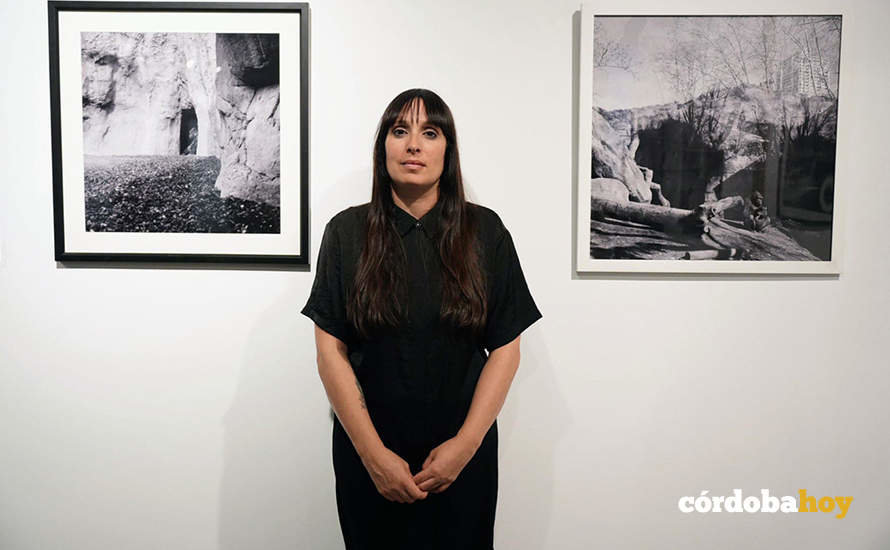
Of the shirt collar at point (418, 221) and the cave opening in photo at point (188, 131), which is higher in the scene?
the cave opening in photo at point (188, 131)

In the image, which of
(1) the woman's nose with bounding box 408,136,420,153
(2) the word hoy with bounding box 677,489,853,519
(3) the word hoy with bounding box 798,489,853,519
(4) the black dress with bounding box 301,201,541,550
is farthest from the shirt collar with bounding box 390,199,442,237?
(3) the word hoy with bounding box 798,489,853,519

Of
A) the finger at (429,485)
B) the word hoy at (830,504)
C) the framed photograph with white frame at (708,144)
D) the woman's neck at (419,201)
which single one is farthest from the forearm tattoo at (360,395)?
the word hoy at (830,504)

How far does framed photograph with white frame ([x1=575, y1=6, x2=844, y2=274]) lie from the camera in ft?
5.87

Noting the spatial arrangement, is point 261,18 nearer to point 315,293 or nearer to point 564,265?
point 315,293

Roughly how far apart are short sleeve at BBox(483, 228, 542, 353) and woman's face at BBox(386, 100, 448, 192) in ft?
0.82

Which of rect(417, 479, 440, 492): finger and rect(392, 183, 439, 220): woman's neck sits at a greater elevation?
rect(392, 183, 439, 220): woman's neck

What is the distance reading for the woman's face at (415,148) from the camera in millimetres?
1477

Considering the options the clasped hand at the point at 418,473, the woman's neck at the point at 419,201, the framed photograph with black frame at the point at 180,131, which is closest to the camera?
the clasped hand at the point at 418,473

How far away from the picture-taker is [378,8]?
1.80 meters

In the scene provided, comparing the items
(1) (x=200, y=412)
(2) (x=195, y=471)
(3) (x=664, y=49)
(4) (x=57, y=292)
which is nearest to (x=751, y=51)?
(3) (x=664, y=49)

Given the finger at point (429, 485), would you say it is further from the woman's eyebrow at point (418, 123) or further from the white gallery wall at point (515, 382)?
the woman's eyebrow at point (418, 123)

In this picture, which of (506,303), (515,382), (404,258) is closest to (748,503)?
(515,382)

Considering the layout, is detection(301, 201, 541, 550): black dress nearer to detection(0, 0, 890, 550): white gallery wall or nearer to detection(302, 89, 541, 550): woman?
detection(302, 89, 541, 550): woman

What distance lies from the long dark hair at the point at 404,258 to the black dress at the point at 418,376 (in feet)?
0.08
